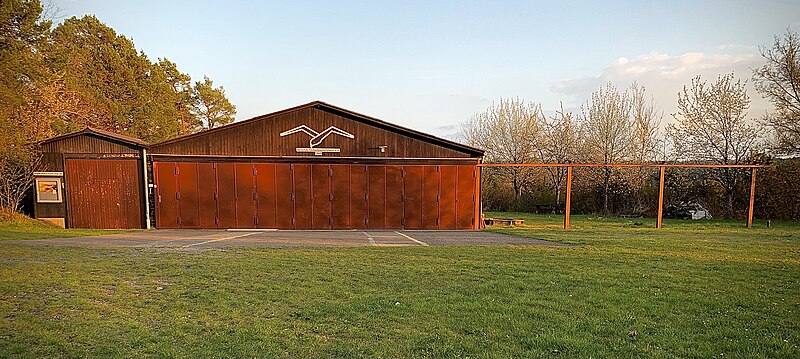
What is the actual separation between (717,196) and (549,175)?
34.3 feet

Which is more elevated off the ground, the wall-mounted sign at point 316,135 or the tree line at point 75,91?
the tree line at point 75,91

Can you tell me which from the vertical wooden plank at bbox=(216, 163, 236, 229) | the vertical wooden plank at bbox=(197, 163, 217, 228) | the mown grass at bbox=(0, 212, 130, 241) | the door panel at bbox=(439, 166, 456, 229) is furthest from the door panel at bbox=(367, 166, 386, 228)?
the mown grass at bbox=(0, 212, 130, 241)

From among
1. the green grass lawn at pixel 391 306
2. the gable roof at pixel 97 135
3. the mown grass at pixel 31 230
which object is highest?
the gable roof at pixel 97 135

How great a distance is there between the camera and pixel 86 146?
16.2m

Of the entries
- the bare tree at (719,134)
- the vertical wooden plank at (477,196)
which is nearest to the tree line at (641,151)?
the bare tree at (719,134)

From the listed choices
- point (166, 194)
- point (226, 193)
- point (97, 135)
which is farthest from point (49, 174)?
point (226, 193)

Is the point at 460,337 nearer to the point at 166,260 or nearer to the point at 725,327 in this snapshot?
the point at 725,327

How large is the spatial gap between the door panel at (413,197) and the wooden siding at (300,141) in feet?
2.28

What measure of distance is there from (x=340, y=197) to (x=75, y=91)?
16884 millimetres

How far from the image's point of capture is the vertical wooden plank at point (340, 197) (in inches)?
676

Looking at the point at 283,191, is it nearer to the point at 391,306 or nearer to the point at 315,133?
the point at 315,133

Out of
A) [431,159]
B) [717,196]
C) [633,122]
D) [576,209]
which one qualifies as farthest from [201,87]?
[717,196]

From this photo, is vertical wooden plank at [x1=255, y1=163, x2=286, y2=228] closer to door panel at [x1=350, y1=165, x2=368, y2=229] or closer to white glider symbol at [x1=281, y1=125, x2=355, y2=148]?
white glider symbol at [x1=281, y1=125, x2=355, y2=148]

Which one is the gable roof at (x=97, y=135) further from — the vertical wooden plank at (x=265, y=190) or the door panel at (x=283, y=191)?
the door panel at (x=283, y=191)
